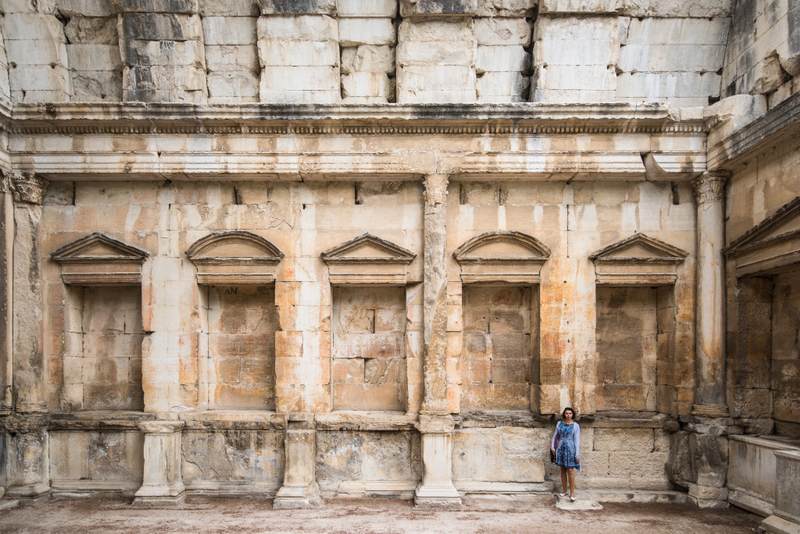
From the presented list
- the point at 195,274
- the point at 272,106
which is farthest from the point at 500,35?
the point at 195,274

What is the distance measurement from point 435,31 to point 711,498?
718 cm

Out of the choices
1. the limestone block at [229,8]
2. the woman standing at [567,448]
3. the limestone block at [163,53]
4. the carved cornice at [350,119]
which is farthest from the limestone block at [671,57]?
the limestone block at [163,53]

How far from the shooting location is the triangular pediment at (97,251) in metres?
6.85

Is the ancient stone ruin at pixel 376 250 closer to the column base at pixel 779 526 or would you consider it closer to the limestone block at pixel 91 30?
the limestone block at pixel 91 30

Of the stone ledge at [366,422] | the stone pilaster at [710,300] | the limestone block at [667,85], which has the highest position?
the limestone block at [667,85]

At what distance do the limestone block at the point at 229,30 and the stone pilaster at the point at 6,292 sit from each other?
3398 mm

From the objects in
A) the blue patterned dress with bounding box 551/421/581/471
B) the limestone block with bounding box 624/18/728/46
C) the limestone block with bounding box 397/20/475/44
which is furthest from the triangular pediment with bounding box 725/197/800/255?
the limestone block with bounding box 397/20/475/44

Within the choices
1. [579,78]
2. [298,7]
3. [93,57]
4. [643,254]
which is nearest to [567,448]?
[643,254]

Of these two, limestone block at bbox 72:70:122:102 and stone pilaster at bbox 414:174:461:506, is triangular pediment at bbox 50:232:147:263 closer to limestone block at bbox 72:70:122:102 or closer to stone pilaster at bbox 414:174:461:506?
limestone block at bbox 72:70:122:102

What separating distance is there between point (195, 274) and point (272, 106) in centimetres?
258

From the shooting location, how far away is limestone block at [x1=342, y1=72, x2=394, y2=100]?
6.89m

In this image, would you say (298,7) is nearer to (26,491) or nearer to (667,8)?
(667,8)

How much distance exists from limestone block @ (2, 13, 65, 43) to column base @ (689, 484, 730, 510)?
34.9ft

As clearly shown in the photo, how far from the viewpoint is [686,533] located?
5609 millimetres
